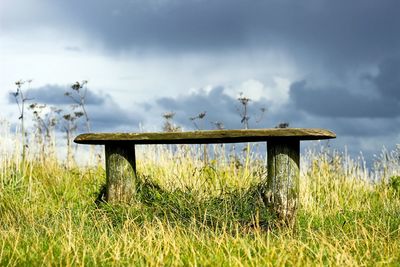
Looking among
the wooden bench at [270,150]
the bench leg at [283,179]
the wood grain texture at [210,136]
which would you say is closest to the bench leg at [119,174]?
the wooden bench at [270,150]

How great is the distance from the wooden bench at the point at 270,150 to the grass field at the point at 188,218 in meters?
0.18

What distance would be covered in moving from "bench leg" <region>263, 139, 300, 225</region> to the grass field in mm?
159

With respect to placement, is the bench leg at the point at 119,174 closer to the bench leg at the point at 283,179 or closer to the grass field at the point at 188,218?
the grass field at the point at 188,218

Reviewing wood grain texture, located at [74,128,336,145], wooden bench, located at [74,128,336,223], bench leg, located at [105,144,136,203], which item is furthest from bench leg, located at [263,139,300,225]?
bench leg, located at [105,144,136,203]

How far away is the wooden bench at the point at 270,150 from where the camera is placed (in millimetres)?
5426

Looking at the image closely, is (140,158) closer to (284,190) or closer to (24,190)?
(24,190)

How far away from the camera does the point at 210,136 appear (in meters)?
5.59

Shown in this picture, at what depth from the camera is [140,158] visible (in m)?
9.02

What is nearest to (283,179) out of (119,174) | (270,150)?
(270,150)

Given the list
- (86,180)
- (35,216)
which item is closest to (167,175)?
(86,180)

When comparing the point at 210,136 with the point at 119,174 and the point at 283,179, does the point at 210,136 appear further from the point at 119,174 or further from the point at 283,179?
the point at 119,174

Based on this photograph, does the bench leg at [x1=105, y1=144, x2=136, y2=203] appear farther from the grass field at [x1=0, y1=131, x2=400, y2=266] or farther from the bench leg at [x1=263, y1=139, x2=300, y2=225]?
the bench leg at [x1=263, y1=139, x2=300, y2=225]

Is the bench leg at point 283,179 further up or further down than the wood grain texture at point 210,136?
further down

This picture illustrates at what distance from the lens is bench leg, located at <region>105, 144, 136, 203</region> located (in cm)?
629
